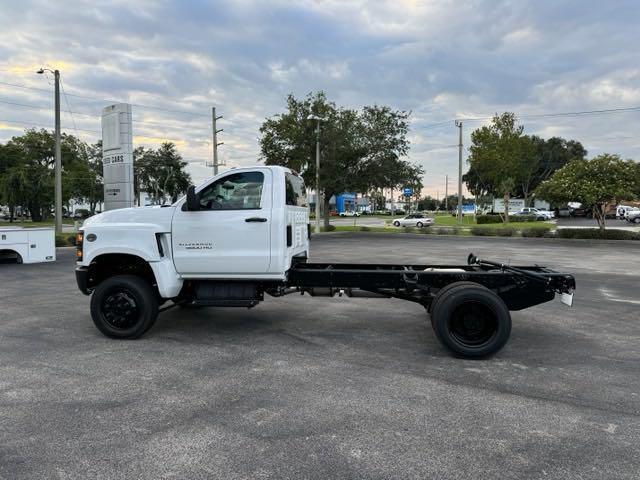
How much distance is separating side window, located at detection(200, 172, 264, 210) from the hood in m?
0.50

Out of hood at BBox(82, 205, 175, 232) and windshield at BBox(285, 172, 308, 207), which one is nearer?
hood at BBox(82, 205, 175, 232)

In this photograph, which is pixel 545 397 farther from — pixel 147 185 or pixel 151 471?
pixel 147 185

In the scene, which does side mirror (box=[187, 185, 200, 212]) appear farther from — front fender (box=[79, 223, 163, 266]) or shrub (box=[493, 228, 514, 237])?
shrub (box=[493, 228, 514, 237])

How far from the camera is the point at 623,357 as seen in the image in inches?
218

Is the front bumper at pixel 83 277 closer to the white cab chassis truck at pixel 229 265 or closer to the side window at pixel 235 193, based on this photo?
the white cab chassis truck at pixel 229 265

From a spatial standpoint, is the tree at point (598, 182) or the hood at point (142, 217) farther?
the tree at point (598, 182)

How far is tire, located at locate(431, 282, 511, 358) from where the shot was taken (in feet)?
17.5


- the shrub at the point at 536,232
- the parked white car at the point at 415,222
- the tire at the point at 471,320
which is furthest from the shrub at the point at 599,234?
the parked white car at the point at 415,222

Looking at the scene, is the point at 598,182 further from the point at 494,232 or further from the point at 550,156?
the point at 550,156

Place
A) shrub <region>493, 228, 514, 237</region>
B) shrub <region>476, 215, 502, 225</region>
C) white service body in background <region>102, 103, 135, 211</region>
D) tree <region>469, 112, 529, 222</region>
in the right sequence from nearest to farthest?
white service body in background <region>102, 103, 135, 211</region>, shrub <region>493, 228, 514, 237</region>, tree <region>469, 112, 529, 222</region>, shrub <region>476, 215, 502, 225</region>

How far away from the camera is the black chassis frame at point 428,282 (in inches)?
223

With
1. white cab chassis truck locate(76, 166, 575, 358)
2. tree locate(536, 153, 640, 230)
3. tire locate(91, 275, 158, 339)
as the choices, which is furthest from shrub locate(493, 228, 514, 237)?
tire locate(91, 275, 158, 339)

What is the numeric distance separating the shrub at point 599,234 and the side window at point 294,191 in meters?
21.3

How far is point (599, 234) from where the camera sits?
23422 millimetres
